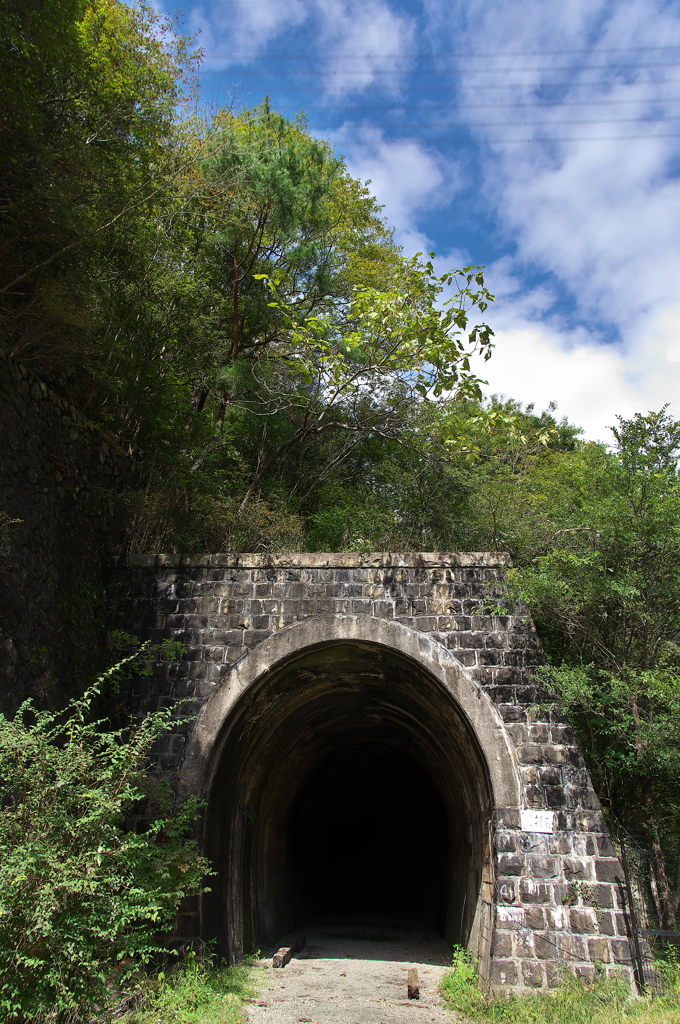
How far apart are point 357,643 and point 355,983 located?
4402mm

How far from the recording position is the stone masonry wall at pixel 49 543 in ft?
22.6

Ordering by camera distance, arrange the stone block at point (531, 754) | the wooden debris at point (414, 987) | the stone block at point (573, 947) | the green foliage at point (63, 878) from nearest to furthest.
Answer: the green foliage at point (63, 878), the stone block at point (573, 947), the stone block at point (531, 754), the wooden debris at point (414, 987)

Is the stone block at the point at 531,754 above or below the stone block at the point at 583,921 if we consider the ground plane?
above

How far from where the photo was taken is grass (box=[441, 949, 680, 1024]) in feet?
20.2

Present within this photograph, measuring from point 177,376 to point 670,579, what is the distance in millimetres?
8742

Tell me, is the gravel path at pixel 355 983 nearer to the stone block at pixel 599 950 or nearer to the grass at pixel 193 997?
the grass at pixel 193 997

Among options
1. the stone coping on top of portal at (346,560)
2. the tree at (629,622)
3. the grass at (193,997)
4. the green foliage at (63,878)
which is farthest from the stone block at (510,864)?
the green foliage at (63,878)

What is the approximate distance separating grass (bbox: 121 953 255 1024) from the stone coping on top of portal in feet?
14.4

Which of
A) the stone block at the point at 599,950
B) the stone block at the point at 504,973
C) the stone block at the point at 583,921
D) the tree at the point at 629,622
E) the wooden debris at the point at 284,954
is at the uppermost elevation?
the tree at the point at 629,622

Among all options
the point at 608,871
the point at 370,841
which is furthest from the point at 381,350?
the point at 370,841

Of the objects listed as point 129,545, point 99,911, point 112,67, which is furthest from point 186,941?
point 112,67

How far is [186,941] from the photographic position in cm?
729

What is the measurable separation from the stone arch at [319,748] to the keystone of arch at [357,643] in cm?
1

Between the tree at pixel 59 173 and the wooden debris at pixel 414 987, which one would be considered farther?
the wooden debris at pixel 414 987
